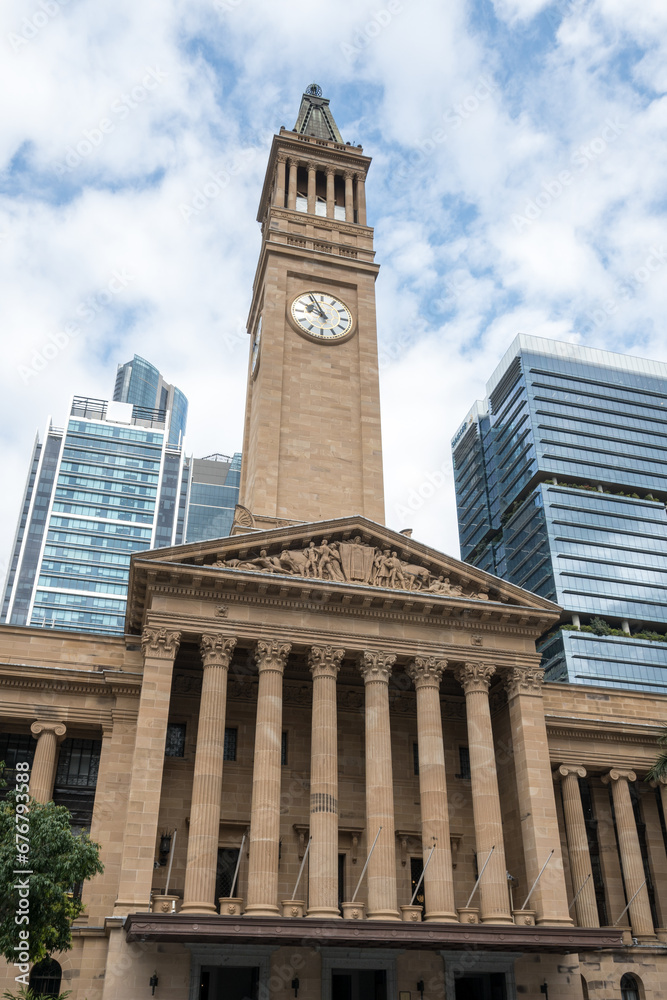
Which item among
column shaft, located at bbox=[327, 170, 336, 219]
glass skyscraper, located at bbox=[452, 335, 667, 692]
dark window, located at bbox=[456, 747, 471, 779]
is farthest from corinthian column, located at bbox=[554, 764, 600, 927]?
glass skyscraper, located at bbox=[452, 335, 667, 692]

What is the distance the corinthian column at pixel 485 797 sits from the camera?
36.5m

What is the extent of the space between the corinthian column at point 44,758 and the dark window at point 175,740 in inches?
190

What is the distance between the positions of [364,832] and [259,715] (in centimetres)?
871

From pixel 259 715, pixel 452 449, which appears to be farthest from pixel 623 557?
pixel 259 715

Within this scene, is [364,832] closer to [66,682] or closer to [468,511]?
[66,682]

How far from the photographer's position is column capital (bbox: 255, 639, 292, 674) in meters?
38.6

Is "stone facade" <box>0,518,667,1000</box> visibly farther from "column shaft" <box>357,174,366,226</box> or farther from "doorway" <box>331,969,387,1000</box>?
"column shaft" <box>357,174,366,226</box>

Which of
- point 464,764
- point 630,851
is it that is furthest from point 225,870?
point 630,851

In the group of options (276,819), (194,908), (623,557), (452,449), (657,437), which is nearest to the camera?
(194,908)

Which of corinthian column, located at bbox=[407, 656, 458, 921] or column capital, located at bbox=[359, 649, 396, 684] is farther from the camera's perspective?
column capital, located at bbox=[359, 649, 396, 684]

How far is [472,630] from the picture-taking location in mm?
42281

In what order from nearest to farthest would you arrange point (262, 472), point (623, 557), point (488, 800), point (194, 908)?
point (194, 908)
point (488, 800)
point (262, 472)
point (623, 557)

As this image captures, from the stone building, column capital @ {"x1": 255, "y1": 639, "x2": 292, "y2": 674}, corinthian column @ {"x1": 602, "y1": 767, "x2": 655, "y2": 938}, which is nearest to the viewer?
the stone building

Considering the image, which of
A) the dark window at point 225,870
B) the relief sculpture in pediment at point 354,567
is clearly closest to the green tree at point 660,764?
the relief sculpture in pediment at point 354,567
